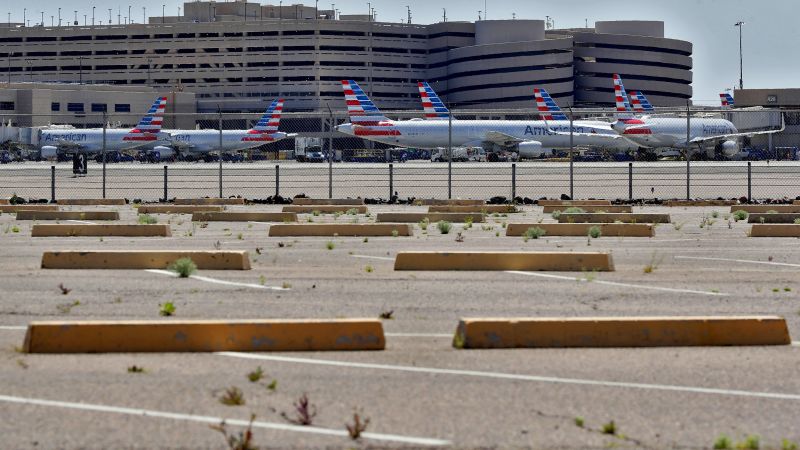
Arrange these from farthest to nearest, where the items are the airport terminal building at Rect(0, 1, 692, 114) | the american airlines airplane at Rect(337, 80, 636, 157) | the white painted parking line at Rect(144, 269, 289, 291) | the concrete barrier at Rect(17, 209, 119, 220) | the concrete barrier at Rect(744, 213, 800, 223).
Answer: the airport terminal building at Rect(0, 1, 692, 114) < the american airlines airplane at Rect(337, 80, 636, 157) < the concrete barrier at Rect(17, 209, 119, 220) < the concrete barrier at Rect(744, 213, 800, 223) < the white painted parking line at Rect(144, 269, 289, 291)

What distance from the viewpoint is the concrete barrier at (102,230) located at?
71.9ft

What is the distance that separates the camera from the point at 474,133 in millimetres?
78438

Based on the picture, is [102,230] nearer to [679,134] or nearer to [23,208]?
[23,208]

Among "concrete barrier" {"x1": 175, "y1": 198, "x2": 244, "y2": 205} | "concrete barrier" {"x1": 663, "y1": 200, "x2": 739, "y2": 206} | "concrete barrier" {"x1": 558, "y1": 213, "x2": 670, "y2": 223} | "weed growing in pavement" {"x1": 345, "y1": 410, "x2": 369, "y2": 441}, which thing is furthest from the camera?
"concrete barrier" {"x1": 175, "y1": 198, "x2": 244, "y2": 205}

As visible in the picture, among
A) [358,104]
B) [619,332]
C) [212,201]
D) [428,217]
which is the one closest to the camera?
[619,332]

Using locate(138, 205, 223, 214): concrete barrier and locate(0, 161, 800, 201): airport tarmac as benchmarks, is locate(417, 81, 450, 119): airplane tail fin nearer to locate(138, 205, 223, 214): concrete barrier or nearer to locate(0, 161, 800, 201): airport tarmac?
locate(0, 161, 800, 201): airport tarmac

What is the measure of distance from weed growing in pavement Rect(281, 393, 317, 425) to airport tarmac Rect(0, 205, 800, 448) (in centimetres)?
7

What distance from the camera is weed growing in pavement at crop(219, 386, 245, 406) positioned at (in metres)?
8.23

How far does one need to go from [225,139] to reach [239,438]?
262ft

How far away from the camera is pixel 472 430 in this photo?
7.60 meters

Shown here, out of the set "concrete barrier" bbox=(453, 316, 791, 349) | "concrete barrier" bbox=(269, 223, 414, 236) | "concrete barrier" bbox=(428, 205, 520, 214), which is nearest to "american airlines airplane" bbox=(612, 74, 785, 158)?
"concrete barrier" bbox=(428, 205, 520, 214)

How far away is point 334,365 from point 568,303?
13.3 feet

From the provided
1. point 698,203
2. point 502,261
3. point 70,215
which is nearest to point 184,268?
point 502,261

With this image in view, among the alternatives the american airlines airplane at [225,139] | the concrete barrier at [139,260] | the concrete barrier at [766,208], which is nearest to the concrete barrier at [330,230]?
the concrete barrier at [139,260]
